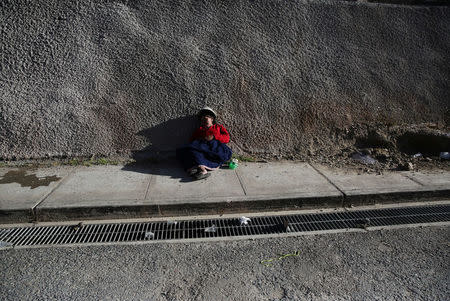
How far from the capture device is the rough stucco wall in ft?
14.3

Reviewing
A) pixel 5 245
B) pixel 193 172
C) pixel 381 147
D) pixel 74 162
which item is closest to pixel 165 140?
pixel 193 172

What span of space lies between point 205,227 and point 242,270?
76cm

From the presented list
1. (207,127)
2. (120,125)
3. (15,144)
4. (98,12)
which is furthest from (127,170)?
(98,12)

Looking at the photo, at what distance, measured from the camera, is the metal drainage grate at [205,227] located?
9.11ft

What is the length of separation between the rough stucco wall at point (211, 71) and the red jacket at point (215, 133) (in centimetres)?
28

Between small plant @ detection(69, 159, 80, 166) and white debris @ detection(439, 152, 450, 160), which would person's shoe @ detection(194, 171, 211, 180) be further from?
white debris @ detection(439, 152, 450, 160)

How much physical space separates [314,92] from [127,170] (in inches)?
132

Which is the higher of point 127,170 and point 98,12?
point 98,12

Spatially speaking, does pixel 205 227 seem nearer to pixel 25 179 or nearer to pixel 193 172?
pixel 193 172

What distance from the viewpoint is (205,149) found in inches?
160

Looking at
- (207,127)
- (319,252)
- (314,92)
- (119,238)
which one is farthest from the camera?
(314,92)

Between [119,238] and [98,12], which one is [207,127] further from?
[98,12]

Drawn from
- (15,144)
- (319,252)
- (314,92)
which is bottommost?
(319,252)

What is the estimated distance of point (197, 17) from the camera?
4559 millimetres
